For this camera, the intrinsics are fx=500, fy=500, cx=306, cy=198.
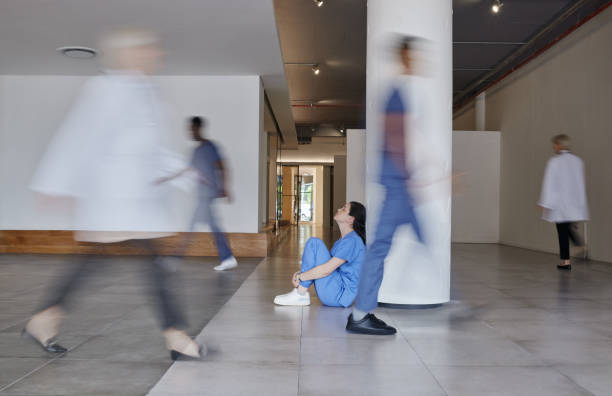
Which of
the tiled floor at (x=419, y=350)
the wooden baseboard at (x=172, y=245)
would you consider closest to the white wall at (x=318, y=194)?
the wooden baseboard at (x=172, y=245)

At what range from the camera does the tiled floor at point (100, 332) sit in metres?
1.92

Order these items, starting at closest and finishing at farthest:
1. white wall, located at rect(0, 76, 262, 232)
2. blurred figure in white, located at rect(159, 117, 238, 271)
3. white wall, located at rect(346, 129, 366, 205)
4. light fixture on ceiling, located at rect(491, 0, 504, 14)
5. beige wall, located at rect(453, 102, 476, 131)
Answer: blurred figure in white, located at rect(159, 117, 238, 271), light fixture on ceiling, located at rect(491, 0, 504, 14), white wall, located at rect(0, 76, 262, 232), white wall, located at rect(346, 129, 366, 205), beige wall, located at rect(453, 102, 476, 131)

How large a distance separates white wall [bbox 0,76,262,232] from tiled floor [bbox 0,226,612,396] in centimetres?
339

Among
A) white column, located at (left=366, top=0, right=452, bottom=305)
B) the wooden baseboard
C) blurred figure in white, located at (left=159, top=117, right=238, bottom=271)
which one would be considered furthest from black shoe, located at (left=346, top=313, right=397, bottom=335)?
the wooden baseboard

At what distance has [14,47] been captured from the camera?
6.29 metres

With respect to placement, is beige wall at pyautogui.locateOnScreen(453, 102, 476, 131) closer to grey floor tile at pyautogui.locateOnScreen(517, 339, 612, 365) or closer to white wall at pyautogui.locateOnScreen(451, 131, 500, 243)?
white wall at pyautogui.locateOnScreen(451, 131, 500, 243)

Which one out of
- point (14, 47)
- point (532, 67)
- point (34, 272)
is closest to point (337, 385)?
point (34, 272)

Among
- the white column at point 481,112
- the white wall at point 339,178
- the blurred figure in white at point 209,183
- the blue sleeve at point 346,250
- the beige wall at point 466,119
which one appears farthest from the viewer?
the white wall at point 339,178

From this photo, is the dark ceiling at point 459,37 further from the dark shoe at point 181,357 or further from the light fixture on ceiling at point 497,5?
the dark shoe at point 181,357

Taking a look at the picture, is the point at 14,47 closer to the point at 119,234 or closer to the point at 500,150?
the point at 119,234

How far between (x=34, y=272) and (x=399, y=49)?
4.26 m

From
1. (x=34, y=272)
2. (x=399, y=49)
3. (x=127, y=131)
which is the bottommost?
(x=34, y=272)

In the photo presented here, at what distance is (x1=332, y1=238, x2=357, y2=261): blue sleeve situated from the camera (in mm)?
3158

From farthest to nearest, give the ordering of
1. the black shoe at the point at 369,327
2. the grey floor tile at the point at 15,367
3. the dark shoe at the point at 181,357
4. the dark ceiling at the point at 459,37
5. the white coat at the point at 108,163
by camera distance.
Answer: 1. the dark ceiling at the point at 459,37
2. the black shoe at the point at 369,327
3. the dark shoe at the point at 181,357
4. the white coat at the point at 108,163
5. the grey floor tile at the point at 15,367
